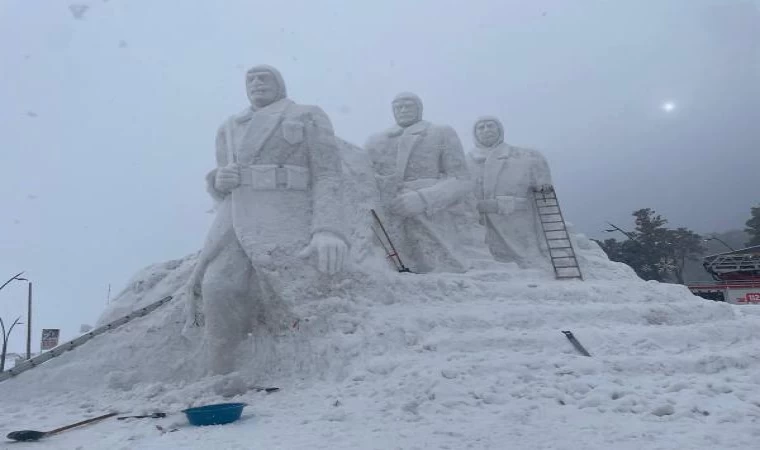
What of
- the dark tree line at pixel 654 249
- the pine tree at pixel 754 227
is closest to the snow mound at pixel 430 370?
the dark tree line at pixel 654 249

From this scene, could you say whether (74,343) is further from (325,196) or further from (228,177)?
(325,196)

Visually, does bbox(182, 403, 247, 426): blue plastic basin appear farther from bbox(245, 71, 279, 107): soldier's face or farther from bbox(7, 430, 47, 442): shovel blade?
bbox(245, 71, 279, 107): soldier's face

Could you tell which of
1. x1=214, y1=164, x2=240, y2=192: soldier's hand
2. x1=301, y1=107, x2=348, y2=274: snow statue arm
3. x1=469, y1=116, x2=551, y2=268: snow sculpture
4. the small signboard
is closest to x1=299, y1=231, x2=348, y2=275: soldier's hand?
x1=301, y1=107, x2=348, y2=274: snow statue arm

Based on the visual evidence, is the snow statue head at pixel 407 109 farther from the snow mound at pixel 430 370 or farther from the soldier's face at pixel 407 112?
the snow mound at pixel 430 370

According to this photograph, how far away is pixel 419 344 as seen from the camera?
5590 mm

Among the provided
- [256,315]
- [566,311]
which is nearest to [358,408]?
[256,315]

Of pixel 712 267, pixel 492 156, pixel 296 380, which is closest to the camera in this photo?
pixel 296 380

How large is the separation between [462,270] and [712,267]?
18095mm

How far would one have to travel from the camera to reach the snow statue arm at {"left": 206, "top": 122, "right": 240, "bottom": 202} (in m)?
6.13

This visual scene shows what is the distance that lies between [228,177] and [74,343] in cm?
295

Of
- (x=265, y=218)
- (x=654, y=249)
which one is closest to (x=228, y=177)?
(x=265, y=218)

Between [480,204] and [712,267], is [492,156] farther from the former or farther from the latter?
[712,267]

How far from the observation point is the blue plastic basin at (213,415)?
14.4 ft

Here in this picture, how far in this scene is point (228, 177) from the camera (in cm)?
612
